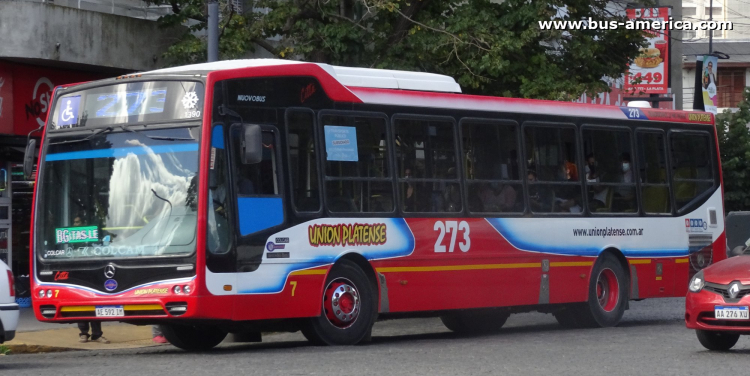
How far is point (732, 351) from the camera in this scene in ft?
41.6

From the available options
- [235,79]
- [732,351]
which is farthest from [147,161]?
[732,351]

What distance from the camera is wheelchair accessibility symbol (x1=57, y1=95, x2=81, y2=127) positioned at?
1343 cm

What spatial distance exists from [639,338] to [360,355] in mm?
4236

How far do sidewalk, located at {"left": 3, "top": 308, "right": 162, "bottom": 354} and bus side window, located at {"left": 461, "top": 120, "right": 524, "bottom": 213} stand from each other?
5.08m

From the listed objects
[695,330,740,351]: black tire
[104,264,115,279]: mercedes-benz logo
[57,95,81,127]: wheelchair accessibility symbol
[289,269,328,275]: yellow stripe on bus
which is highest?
[57,95,81,127]: wheelchair accessibility symbol

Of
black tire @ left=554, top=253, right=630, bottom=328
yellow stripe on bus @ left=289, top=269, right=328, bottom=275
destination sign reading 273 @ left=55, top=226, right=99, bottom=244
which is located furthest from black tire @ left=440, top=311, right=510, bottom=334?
destination sign reading 273 @ left=55, top=226, right=99, bottom=244

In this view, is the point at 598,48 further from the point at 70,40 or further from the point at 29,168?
the point at 29,168

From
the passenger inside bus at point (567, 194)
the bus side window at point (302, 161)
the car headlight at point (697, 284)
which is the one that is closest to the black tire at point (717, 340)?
the car headlight at point (697, 284)

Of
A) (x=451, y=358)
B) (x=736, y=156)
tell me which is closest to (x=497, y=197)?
(x=451, y=358)

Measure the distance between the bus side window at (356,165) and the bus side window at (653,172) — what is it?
17.5ft

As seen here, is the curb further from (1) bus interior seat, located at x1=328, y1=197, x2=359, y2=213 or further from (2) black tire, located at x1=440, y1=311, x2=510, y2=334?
(2) black tire, located at x1=440, y1=311, x2=510, y2=334

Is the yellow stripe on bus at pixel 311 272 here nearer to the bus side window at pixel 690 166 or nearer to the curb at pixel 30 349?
the curb at pixel 30 349

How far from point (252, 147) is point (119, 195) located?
149 centimetres

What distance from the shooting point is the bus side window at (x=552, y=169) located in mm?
16422
